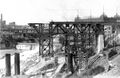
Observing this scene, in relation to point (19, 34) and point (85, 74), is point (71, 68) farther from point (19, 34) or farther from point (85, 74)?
point (19, 34)

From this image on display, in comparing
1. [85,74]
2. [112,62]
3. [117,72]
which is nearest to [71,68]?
[85,74]

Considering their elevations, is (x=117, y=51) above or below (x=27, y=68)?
above

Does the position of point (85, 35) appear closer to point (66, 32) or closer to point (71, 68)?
A: point (66, 32)

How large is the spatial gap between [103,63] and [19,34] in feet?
67.4

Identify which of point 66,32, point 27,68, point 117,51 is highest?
point 66,32

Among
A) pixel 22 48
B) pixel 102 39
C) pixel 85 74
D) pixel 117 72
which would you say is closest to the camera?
pixel 117 72

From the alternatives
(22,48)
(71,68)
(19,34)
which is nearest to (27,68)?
(19,34)

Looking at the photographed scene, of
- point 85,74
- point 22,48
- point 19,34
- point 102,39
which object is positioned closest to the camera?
point 85,74

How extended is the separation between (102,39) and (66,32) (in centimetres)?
657

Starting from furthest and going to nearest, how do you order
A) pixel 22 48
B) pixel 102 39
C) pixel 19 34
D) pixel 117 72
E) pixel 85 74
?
1. pixel 22 48
2. pixel 19 34
3. pixel 102 39
4. pixel 85 74
5. pixel 117 72

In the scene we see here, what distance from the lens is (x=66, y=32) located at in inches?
1679

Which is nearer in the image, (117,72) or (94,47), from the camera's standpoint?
(117,72)

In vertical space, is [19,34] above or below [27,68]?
above

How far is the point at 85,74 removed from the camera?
32094mm
